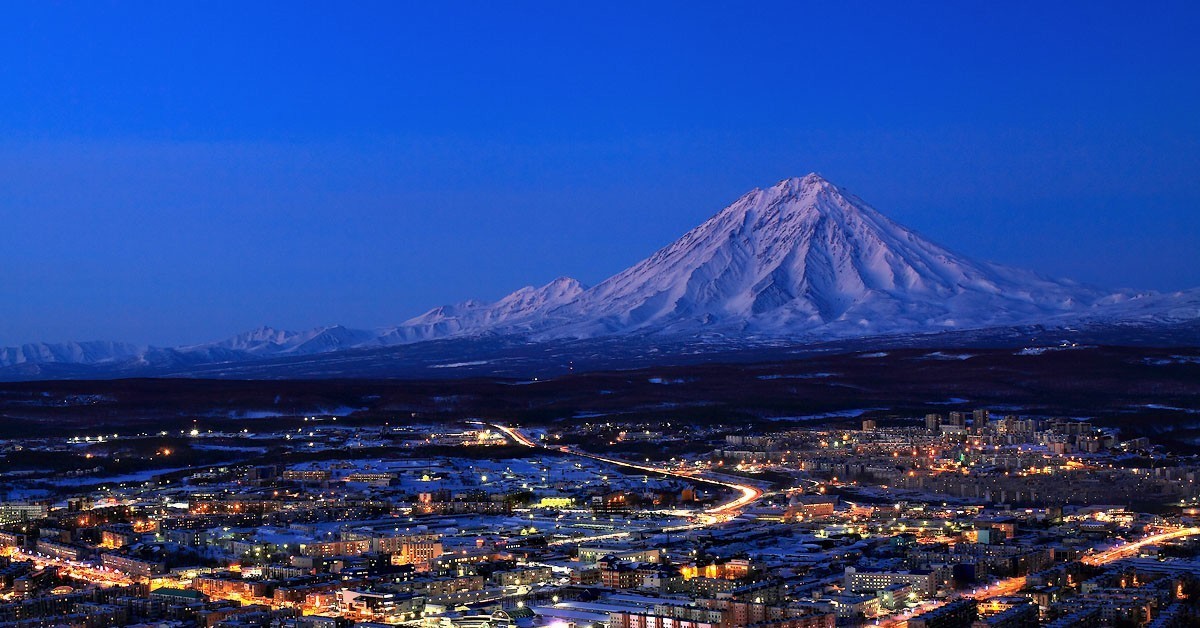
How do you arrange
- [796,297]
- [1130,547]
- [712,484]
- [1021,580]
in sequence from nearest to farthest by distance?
[1021,580], [1130,547], [712,484], [796,297]

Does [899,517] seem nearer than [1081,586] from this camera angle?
No

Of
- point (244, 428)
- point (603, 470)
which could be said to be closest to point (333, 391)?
point (244, 428)

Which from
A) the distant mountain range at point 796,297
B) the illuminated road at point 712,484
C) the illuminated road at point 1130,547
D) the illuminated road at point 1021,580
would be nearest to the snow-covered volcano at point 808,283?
the distant mountain range at point 796,297

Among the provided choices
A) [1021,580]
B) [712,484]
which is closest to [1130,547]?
[1021,580]

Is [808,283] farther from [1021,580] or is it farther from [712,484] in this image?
[1021,580]

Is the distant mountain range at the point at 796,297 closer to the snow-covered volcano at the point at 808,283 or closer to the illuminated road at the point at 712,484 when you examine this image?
the snow-covered volcano at the point at 808,283

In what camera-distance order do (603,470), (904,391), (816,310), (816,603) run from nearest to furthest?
(816,603)
(603,470)
(904,391)
(816,310)

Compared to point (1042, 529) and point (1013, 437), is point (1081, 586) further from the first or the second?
point (1013, 437)
